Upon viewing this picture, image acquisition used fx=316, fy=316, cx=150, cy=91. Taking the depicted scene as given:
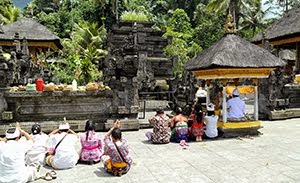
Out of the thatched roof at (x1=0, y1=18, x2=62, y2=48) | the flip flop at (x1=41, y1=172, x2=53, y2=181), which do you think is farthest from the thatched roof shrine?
the thatched roof at (x1=0, y1=18, x2=62, y2=48)

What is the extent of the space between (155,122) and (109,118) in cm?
297

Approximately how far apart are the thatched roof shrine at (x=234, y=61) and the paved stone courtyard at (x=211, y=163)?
2.12 metres

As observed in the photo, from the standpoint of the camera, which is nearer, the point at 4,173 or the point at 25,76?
the point at 4,173

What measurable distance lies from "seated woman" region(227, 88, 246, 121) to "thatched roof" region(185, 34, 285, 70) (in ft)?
3.49

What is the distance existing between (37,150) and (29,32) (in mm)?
24100

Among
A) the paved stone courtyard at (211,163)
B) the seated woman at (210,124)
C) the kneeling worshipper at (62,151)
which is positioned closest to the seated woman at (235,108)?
the seated woman at (210,124)

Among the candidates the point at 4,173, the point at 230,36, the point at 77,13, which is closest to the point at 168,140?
the point at 230,36

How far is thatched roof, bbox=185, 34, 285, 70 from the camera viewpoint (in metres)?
A: 9.72

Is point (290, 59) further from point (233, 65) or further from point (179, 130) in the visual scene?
point (179, 130)

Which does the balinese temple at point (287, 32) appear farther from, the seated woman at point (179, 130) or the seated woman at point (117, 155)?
the seated woman at point (117, 155)

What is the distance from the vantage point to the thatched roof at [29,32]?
27844 mm

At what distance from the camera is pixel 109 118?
11617 millimetres

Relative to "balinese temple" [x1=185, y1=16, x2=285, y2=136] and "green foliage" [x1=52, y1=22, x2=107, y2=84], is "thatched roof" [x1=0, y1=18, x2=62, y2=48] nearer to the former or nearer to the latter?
"green foliage" [x1=52, y1=22, x2=107, y2=84]

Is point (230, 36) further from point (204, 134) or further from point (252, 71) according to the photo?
point (204, 134)
